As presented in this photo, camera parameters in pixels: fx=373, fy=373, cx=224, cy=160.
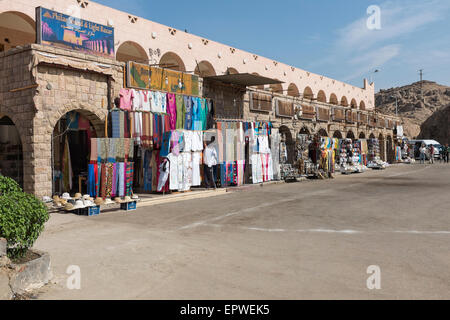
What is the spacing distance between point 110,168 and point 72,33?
4.50 metres

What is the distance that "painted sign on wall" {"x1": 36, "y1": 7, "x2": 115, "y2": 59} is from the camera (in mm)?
10859

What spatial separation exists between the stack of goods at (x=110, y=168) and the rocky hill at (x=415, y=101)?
190 feet

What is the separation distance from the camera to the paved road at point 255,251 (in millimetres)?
3783

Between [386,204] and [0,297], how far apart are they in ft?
29.5

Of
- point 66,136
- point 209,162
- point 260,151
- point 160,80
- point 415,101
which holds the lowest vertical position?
point 209,162

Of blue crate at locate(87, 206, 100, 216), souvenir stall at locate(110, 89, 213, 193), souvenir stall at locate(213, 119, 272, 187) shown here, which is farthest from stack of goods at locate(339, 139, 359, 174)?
blue crate at locate(87, 206, 100, 216)

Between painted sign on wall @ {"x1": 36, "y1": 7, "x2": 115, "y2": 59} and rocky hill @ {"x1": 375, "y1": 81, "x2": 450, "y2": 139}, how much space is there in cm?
5700

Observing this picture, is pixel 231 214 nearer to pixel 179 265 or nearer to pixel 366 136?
pixel 179 265

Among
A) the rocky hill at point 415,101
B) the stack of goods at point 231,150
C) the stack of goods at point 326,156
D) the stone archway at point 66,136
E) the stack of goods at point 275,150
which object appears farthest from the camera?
the rocky hill at point 415,101

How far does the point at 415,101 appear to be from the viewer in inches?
3182

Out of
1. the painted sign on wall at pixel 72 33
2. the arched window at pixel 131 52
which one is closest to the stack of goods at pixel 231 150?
the painted sign on wall at pixel 72 33

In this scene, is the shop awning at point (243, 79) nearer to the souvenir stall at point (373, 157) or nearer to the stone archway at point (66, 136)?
the stone archway at point (66, 136)

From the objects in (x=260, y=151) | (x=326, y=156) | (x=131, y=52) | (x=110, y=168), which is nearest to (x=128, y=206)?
(x=110, y=168)

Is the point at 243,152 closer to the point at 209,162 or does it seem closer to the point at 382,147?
the point at 209,162
